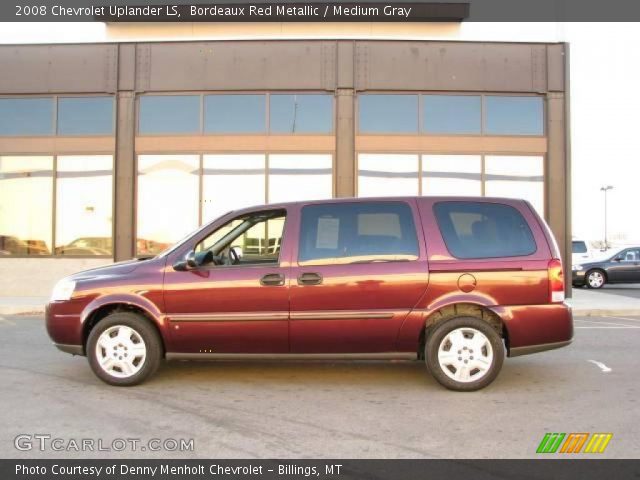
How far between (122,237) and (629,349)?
36.7ft

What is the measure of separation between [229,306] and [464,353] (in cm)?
218

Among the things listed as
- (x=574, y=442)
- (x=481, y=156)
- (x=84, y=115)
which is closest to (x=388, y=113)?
(x=481, y=156)

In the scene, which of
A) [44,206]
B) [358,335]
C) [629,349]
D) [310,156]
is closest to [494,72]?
[310,156]

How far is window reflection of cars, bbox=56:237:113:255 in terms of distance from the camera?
45.7 feet

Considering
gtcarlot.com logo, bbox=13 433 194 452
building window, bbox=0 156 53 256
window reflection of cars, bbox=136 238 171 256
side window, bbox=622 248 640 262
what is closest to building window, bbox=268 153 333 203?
window reflection of cars, bbox=136 238 171 256

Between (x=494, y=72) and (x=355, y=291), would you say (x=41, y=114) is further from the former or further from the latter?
(x=355, y=291)

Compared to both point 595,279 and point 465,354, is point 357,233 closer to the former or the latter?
point 465,354

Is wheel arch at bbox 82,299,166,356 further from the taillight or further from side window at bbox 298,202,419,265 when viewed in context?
the taillight

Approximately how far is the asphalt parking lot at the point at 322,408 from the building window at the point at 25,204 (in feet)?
27.8

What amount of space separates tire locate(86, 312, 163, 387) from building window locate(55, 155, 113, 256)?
9322mm

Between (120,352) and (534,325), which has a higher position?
(534,325)

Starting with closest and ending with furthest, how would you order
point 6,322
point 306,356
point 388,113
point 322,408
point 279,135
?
point 322,408
point 306,356
point 6,322
point 279,135
point 388,113

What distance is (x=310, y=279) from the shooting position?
200 inches

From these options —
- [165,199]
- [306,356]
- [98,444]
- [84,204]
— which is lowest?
[98,444]
